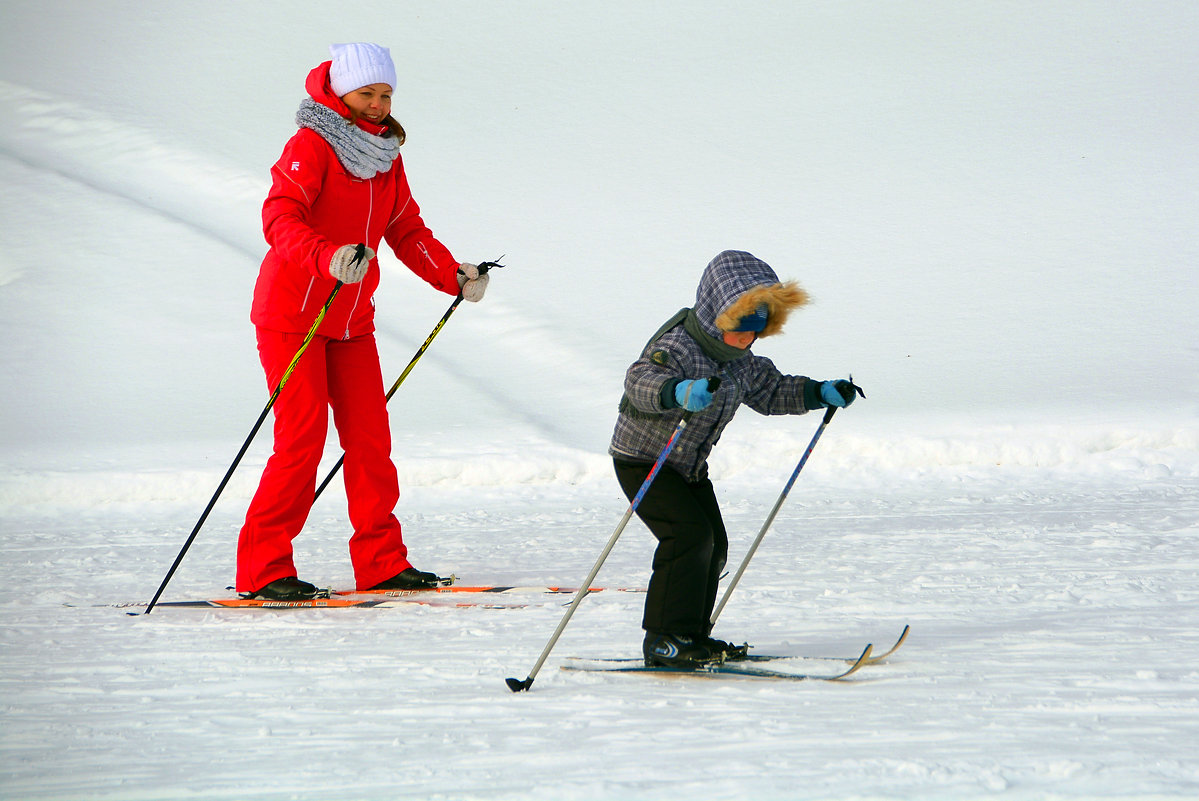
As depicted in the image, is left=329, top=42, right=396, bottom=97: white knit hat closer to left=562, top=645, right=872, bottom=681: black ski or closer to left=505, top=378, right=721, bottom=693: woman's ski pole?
left=505, top=378, right=721, bottom=693: woman's ski pole

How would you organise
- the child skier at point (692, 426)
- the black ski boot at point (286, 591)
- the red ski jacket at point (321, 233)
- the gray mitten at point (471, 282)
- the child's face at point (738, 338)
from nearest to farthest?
the child skier at point (692, 426) < the child's face at point (738, 338) < the red ski jacket at point (321, 233) < the black ski boot at point (286, 591) < the gray mitten at point (471, 282)

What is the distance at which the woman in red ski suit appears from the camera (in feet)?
13.1

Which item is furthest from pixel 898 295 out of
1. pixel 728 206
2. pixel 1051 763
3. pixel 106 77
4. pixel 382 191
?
pixel 106 77

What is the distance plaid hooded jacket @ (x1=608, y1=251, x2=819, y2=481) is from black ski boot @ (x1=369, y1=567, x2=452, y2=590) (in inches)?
48.7

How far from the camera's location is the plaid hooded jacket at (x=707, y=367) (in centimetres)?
301

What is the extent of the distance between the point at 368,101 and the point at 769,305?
1754 millimetres

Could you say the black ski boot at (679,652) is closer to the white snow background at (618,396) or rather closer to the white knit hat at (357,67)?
the white snow background at (618,396)

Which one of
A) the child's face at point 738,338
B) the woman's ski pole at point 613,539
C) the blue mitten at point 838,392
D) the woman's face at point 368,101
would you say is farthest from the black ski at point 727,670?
the woman's face at point 368,101

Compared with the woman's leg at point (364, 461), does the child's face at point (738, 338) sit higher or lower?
higher

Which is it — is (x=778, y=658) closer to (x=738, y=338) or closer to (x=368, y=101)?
(x=738, y=338)

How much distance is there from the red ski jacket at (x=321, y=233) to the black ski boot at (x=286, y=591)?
2.73ft

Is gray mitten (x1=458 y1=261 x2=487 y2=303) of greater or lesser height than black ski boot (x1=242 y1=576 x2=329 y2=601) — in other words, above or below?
above

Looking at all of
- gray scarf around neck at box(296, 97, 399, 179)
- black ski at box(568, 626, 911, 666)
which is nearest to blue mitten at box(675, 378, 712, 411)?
black ski at box(568, 626, 911, 666)

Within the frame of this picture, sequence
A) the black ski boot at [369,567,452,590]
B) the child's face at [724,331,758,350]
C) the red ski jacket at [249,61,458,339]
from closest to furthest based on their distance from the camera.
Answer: the child's face at [724,331,758,350], the red ski jacket at [249,61,458,339], the black ski boot at [369,567,452,590]
